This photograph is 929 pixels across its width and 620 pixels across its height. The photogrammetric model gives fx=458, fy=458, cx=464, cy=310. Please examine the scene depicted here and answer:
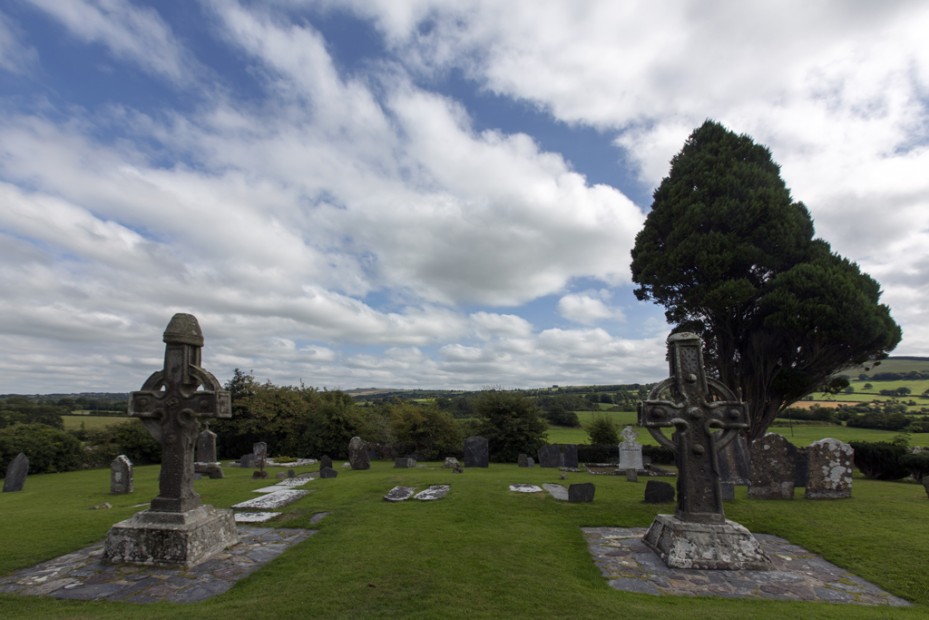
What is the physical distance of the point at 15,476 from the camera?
16.4m

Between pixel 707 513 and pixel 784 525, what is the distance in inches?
122

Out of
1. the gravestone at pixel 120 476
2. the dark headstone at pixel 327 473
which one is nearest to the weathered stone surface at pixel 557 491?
the dark headstone at pixel 327 473

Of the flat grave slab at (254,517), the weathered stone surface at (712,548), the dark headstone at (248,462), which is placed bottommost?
the dark headstone at (248,462)

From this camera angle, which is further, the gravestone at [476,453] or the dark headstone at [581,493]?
the gravestone at [476,453]

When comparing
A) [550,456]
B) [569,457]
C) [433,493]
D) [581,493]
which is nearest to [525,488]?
[581,493]

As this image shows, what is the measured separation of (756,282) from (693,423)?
559 inches

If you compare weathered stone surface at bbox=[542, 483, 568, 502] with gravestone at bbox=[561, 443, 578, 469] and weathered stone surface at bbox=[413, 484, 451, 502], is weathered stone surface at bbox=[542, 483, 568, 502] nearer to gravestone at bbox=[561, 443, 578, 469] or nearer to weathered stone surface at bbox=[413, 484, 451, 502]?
weathered stone surface at bbox=[413, 484, 451, 502]

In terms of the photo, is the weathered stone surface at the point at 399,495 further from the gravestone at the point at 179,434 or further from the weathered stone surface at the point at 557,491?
the gravestone at the point at 179,434

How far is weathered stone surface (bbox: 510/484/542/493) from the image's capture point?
40.5 ft

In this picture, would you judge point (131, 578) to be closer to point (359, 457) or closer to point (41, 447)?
point (359, 457)

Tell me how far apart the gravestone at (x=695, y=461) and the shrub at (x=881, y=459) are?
1446 centimetres

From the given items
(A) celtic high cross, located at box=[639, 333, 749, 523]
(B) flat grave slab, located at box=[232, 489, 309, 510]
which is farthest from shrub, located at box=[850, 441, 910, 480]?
(B) flat grave slab, located at box=[232, 489, 309, 510]

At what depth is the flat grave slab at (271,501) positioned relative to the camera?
34.8ft

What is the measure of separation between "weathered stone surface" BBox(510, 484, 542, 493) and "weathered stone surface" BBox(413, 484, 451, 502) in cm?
183
